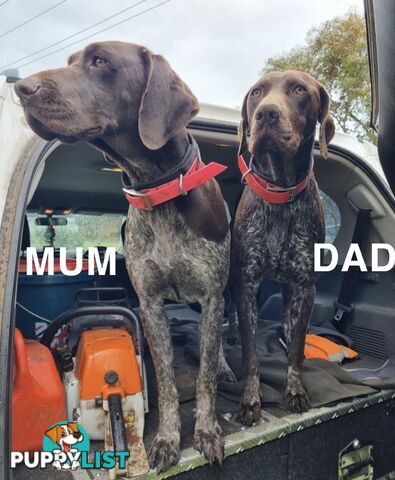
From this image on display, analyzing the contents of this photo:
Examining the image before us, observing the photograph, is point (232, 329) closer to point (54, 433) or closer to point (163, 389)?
point (163, 389)

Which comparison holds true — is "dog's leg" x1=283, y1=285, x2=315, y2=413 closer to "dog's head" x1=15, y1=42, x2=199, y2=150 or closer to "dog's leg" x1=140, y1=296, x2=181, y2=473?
"dog's leg" x1=140, y1=296, x2=181, y2=473

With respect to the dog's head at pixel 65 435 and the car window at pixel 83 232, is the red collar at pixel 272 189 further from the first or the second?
the car window at pixel 83 232

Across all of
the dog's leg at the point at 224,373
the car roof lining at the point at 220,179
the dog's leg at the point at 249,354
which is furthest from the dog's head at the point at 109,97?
the dog's leg at the point at 224,373

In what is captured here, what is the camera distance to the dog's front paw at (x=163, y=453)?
5.86ft

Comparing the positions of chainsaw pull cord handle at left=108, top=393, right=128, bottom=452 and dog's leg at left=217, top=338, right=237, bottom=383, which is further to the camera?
dog's leg at left=217, top=338, right=237, bottom=383

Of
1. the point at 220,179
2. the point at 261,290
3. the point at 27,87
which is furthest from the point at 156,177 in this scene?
the point at 261,290

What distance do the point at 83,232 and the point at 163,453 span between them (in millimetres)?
2856

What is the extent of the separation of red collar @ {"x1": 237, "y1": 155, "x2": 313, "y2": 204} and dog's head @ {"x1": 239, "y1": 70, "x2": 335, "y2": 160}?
0.14 m

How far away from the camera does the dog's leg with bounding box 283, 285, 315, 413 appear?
2323mm

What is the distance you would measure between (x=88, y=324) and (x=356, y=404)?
4.63 ft

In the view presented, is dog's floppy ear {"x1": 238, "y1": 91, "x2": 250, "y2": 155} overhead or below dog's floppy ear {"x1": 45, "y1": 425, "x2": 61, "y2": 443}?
overhead

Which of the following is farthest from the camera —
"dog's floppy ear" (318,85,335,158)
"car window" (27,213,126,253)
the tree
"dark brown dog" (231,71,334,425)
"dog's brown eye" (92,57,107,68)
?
the tree

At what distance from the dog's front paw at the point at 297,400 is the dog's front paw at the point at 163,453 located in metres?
0.65

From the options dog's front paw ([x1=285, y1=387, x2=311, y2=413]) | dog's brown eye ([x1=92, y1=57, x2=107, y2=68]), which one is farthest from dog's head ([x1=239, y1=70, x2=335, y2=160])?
dog's front paw ([x1=285, y1=387, x2=311, y2=413])
